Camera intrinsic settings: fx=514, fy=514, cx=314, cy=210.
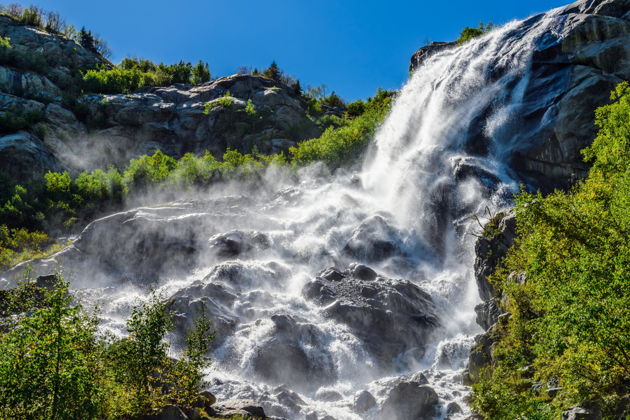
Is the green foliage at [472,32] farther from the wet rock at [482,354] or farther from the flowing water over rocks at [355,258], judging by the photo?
the wet rock at [482,354]

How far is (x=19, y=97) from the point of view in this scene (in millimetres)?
66188

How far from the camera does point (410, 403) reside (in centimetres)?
2372

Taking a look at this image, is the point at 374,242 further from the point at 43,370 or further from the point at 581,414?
the point at 43,370

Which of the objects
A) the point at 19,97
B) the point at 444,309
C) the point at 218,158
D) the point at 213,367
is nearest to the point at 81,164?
the point at 19,97

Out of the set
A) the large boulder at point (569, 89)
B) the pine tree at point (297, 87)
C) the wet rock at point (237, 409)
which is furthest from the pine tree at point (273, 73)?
the wet rock at point (237, 409)

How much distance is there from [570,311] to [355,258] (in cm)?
2832

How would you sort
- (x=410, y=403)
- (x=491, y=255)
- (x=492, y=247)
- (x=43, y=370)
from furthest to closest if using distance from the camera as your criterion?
(x=492, y=247)
(x=491, y=255)
(x=410, y=403)
(x=43, y=370)

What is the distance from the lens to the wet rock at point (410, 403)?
23469 millimetres

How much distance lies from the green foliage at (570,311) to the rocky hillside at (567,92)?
15987mm

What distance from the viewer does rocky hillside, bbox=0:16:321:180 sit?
66.1 m

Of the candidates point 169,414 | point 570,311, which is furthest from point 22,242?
point 570,311

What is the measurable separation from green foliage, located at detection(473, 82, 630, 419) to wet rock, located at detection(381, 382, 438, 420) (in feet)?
9.35

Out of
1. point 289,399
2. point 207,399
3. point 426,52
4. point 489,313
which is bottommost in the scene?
point 207,399

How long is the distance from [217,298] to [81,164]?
41226mm
